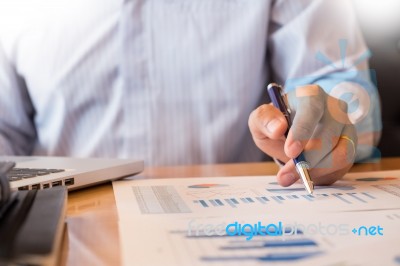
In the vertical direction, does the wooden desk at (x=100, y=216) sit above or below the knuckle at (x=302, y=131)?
below

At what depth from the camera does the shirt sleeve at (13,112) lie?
88 cm

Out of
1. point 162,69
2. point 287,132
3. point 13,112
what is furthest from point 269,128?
point 13,112

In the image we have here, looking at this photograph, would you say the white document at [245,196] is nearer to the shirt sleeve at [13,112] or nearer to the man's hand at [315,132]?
the man's hand at [315,132]

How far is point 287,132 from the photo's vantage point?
1.63ft

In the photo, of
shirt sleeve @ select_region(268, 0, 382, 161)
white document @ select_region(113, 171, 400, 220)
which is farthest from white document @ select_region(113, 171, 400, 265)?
shirt sleeve @ select_region(268, 0, 382, 161)

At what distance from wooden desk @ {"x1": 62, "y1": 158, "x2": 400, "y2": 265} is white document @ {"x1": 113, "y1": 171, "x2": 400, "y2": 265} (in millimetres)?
10

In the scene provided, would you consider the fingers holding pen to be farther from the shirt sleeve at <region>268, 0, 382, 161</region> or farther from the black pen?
the shirt sleeve at <region>268, 0, 382, 161</region>

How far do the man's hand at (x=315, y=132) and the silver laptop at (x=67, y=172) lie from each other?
143mm

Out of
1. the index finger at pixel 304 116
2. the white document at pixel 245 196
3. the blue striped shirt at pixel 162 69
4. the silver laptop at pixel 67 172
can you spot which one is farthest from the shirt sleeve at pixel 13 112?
the index finger at pixel 304 116

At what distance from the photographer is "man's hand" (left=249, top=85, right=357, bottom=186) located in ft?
1.57

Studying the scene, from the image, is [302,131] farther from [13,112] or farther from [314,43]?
[13,112]

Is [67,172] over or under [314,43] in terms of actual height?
under

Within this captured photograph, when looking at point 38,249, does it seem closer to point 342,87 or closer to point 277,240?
point 277,240

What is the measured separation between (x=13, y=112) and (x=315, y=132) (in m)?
0.56
